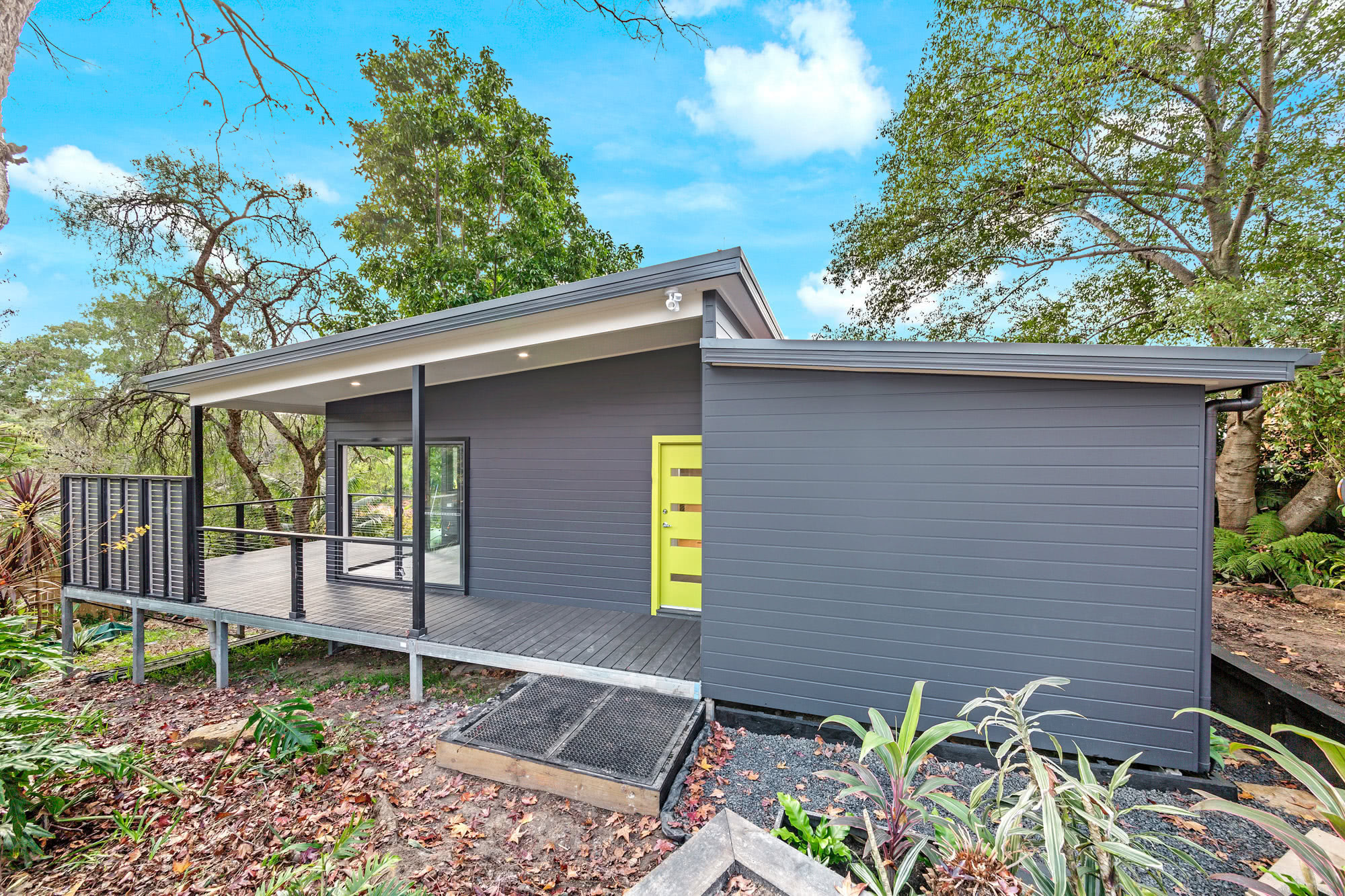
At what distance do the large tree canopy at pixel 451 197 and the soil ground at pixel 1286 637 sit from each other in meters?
11.5

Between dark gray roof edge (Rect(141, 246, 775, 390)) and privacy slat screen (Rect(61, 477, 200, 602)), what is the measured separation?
1155 mm

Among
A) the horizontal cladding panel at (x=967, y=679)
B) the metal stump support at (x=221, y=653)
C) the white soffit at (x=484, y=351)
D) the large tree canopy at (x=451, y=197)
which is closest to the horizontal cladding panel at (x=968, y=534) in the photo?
the horizontal cladding panel at (x=967, y=679)

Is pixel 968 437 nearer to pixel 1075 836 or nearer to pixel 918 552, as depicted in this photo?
pixel 918 552

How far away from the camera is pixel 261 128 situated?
3656 mm

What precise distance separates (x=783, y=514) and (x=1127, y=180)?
28.4 ft

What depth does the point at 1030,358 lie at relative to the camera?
2.66m

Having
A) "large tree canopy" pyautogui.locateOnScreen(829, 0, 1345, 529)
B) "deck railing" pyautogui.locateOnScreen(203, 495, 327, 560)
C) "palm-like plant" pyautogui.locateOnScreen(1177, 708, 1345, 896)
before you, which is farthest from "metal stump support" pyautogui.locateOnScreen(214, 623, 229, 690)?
"large tree canopy" pyautogui.locateOnScreen(829, 0, 1345, 529)

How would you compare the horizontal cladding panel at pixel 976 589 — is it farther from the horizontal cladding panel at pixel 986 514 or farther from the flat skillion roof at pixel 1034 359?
the flat skillion roof at pixel 1034 359

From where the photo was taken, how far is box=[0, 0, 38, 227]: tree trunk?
1839 millimetres

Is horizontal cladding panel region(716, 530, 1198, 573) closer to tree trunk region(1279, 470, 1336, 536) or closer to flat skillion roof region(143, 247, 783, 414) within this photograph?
flat skillion roof region(143, 247, 783, 414)

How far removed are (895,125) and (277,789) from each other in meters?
12.4

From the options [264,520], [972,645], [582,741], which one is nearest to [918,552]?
[972,645]

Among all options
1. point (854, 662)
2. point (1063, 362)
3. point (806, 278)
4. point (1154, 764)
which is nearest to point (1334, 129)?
point (1063, 362)

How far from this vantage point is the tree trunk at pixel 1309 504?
5934 millimetres
